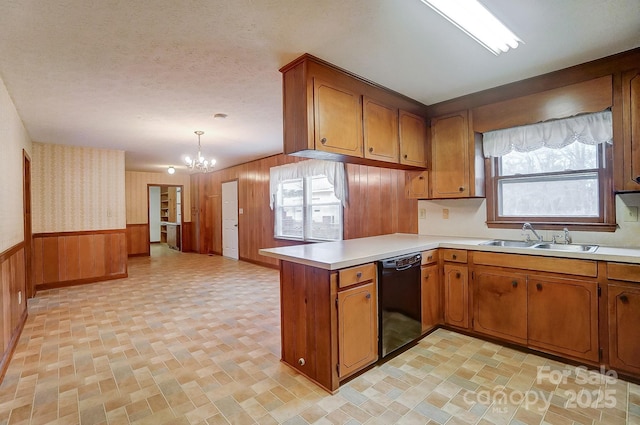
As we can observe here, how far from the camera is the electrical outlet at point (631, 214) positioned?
7.96ft

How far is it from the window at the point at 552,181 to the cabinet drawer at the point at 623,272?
579 millimetres

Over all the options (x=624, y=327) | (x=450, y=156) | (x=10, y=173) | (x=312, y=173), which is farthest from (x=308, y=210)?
(x=624, y=327)

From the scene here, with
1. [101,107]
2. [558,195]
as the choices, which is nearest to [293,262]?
[558,195]

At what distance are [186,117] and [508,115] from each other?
3551 millimetres

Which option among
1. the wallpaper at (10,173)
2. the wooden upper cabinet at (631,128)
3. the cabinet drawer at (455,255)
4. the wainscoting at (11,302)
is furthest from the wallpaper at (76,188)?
the wooden upper cabinet at (631,128)

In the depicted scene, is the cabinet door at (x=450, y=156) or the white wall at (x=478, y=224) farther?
the cabinet door at (x=450, y=156)

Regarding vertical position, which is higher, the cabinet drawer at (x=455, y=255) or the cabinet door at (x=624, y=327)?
Result: the cabinet drawer at (x=455, y=255)

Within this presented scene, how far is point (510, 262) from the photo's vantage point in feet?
8.45

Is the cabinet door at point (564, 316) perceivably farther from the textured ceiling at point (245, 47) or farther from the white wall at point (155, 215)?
the white wall at point (155, 215)

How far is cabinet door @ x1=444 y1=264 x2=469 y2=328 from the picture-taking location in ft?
9.40

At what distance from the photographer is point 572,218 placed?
2713mm

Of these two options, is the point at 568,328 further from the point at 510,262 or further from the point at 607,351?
the point at 510,262

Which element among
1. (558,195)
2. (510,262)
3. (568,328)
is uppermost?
(558,195)

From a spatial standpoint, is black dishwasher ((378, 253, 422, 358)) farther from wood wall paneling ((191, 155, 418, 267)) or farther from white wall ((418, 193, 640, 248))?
wood wall paneling ((191, 155, 418, 267))
